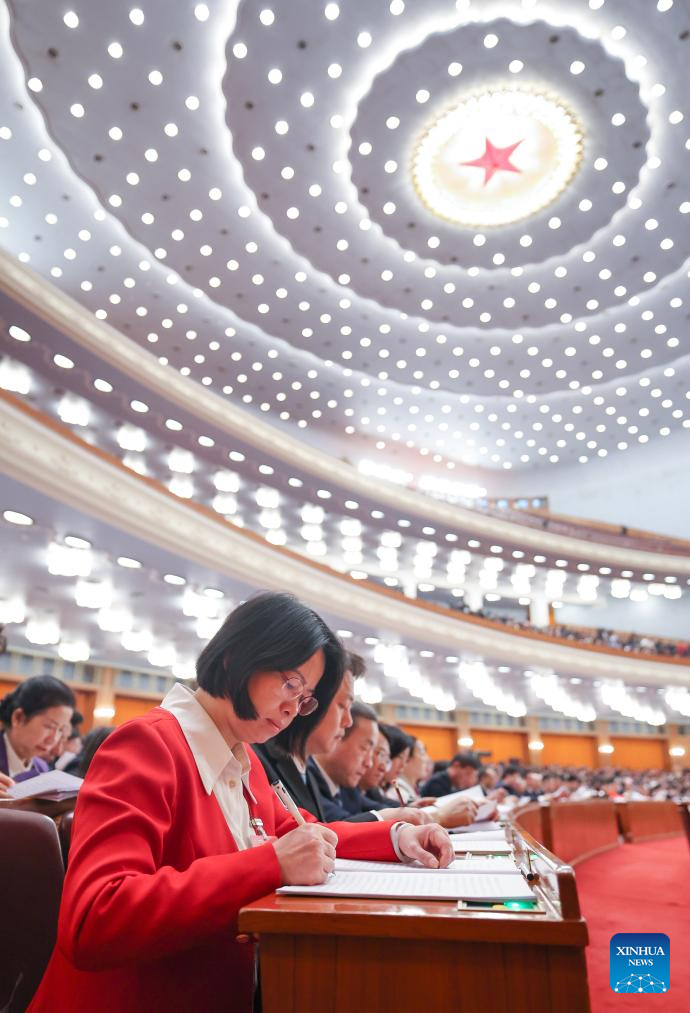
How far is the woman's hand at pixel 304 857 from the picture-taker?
1.06 metres

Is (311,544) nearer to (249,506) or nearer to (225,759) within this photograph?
(249,506)

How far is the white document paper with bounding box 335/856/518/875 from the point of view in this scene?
51.9 inches

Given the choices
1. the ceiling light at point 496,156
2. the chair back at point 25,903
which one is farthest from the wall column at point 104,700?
the chair back at point 25,903

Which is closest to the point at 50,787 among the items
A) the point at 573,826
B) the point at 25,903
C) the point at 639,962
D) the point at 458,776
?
the point at 25,903

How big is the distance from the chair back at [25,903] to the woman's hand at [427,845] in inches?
29.1

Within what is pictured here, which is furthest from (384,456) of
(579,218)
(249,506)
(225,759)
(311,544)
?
(225,759)

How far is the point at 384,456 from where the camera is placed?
21.9 m

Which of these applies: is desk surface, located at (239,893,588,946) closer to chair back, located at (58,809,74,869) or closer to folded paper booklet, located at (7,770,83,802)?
chair back, located at (58,809,74,869)

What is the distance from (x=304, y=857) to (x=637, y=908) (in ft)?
11.5

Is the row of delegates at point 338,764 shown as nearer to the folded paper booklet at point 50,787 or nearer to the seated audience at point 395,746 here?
the folded paper booklet at point 50,787

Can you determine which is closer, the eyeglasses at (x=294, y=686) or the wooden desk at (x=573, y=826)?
the eyeglasses at (x=294, y=686)

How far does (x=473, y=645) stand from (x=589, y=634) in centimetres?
728

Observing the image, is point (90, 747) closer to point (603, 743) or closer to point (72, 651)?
point (72, 651)

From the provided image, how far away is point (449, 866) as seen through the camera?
1.49 m
